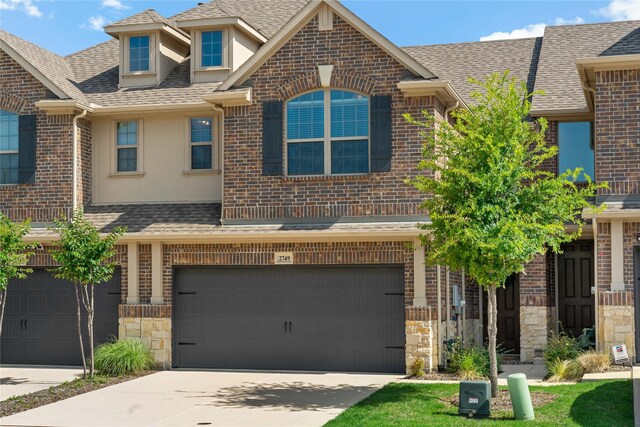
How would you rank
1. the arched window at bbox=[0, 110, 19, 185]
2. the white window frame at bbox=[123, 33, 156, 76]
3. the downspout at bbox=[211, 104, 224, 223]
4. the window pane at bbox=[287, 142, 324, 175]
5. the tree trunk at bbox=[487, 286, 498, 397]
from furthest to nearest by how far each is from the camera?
the white window frame at bbox=[123, 33, 156, 76], the arched window at bbox=[0, 110, 19, 185], the downspout at bbox=[211, 104, 224, 223], the window pane at bbox=[287, 142, 324, 175], the tree trunk at bbox=[487, 286, 498, 397]

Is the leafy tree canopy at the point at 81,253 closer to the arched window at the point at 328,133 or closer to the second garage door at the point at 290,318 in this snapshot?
the second garage door at the point at 290,318

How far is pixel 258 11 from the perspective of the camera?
2577cm

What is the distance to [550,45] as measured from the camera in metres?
26.3

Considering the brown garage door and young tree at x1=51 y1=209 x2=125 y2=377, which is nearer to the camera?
young tree at x1=51 y1=209 x2=125 y2=377

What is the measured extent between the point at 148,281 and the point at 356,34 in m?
6.91

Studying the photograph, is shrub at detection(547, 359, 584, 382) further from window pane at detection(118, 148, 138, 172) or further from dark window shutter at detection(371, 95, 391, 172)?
window pane at detection(118, 148, 138, 172)

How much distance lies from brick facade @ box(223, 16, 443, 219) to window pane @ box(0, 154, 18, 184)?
5184mm

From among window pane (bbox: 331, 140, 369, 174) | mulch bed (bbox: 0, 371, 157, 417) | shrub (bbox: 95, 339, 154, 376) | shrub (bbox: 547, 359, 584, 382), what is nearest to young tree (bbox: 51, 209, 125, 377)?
mulch bed (bbox: 0, 371, 157, 417)

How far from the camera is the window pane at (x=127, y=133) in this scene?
22.7 meters

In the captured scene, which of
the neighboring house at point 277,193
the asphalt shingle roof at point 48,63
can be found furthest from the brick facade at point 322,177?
the asphalt shingle roof at point 48,63

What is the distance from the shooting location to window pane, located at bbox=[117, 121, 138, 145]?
74.4ft

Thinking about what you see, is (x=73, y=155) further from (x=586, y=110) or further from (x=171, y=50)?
(x=586, y=110)

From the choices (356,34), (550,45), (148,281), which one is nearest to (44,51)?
(148,281)

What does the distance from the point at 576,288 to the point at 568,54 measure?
6.36 metres
